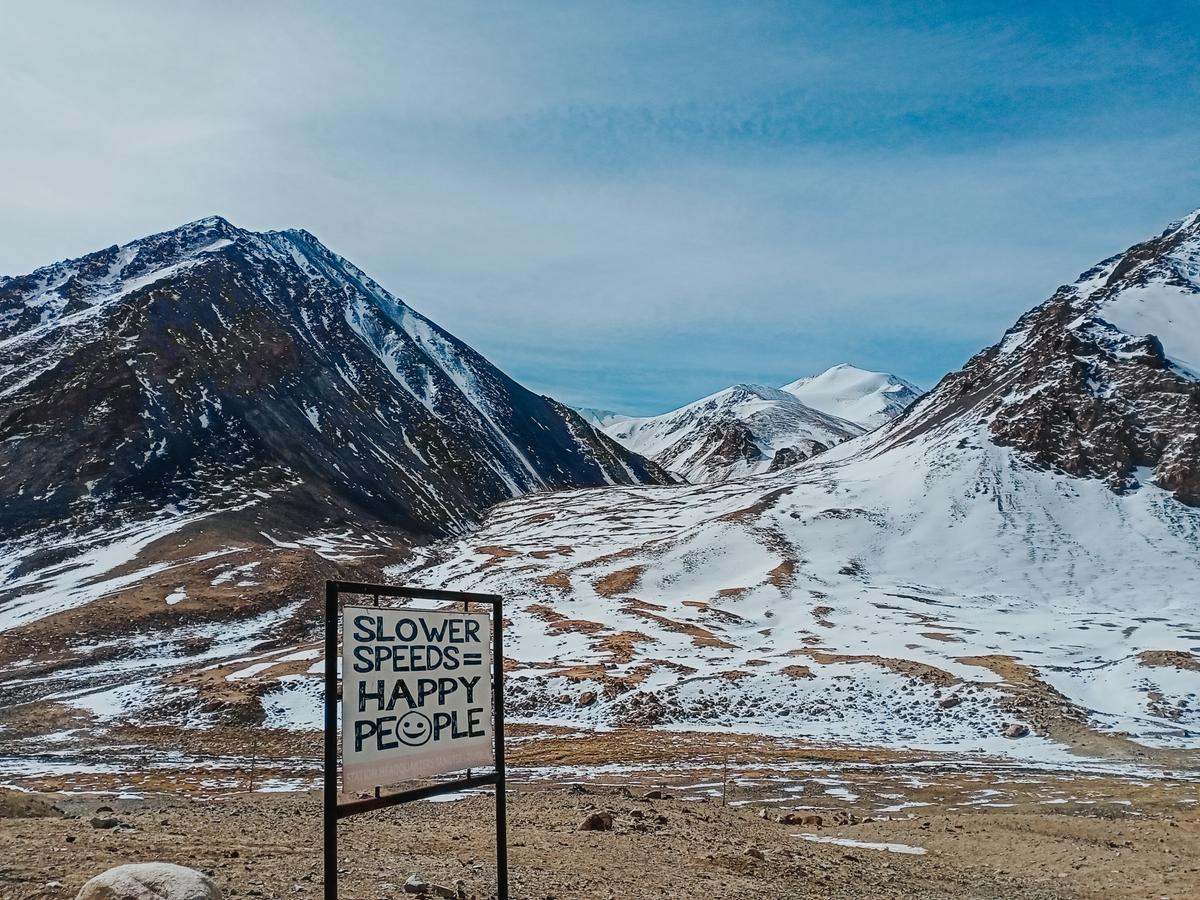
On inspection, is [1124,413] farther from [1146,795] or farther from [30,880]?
[30,880]

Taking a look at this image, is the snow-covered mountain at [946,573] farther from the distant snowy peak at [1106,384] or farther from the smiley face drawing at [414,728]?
the smiley face drawing at [414,728]

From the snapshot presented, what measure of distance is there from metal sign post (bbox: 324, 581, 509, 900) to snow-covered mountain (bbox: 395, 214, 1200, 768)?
34275 millimetres

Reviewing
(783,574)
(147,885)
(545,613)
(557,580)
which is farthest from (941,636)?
(147,885)

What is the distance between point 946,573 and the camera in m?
81.7

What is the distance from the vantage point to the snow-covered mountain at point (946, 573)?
44219 millimetres

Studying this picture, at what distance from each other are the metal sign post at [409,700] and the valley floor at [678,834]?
9.99 feet

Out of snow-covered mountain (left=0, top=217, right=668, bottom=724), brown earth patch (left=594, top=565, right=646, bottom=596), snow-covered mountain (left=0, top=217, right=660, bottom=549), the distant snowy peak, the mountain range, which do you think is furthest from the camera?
snow-covered mountain (left=0, top=217, right=660, bottom=549)

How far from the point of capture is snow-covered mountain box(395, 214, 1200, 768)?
44.2m

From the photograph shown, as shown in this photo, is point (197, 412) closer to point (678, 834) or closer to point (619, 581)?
point (619, 581)

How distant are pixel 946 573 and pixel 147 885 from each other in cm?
8240

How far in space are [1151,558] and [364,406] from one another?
5318 inches

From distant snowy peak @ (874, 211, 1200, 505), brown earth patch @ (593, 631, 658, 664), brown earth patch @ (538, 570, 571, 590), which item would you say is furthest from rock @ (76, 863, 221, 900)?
distant snowy peak @ (874, 211, 1200, 505)

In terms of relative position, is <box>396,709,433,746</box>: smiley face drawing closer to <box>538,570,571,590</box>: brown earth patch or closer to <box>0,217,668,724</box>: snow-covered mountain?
<box>0,217,668,724</box>: snow-covered mountain

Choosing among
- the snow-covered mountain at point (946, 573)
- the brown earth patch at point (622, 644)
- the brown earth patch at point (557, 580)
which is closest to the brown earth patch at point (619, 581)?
the snow-covered mountain at point (946, 573)
